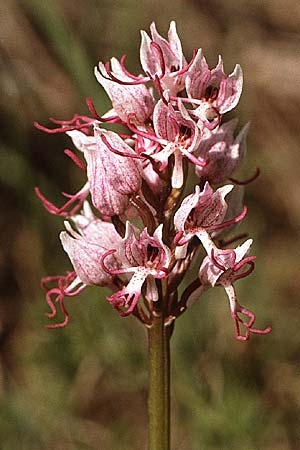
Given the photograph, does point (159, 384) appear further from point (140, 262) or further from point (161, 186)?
point (161, 186)

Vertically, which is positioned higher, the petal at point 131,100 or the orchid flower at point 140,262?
the petal at point 131,100

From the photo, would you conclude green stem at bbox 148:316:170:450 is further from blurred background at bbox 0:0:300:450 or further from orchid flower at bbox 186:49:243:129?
blurred background at bbox 0:0:300:450

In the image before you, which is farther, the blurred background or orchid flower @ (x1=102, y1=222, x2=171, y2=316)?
the blurred background

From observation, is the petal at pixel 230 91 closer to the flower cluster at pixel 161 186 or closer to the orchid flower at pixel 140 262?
the flower cluster at pixel 161 186

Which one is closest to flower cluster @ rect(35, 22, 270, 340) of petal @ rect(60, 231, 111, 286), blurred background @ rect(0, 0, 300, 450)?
petal @ rect(60, 231, 111, 286)

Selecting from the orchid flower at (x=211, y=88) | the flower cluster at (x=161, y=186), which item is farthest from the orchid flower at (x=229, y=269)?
the orchid flower at (x=211, y=88)

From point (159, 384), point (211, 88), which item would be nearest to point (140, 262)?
point (159, 384)
